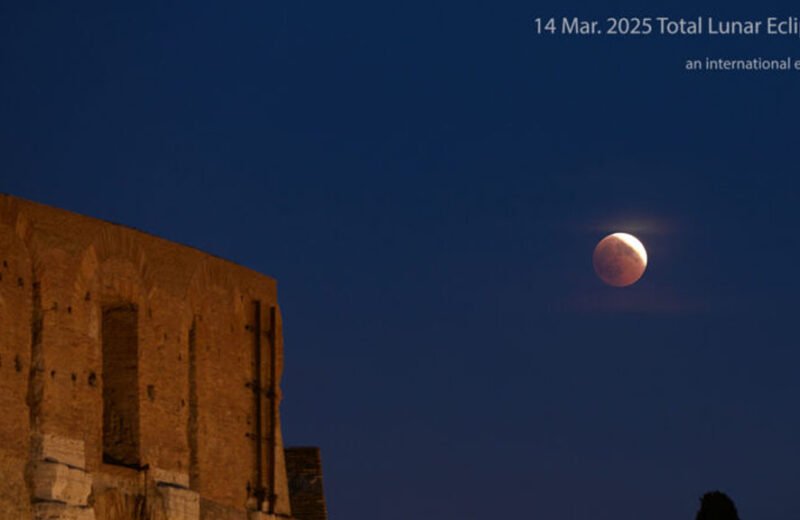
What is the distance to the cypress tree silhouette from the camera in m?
33.1

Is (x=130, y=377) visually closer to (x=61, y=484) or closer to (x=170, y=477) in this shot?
(x=170, y=477)

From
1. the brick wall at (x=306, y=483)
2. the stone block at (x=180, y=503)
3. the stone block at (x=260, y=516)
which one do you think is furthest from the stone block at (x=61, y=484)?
the brick wall at (x=306, y=483)

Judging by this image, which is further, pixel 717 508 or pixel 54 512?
pixel 717 508

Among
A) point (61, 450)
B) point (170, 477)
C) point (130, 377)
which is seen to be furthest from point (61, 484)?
point (170, 477)

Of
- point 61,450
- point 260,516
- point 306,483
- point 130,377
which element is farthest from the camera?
point 306,483

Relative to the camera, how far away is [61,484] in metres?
24.6

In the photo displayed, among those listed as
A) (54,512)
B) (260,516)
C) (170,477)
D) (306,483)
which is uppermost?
(306,483)

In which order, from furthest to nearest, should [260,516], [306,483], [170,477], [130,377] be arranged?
[306,483], [260,516], [170,477], [130,377]

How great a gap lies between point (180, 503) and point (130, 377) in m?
1.81

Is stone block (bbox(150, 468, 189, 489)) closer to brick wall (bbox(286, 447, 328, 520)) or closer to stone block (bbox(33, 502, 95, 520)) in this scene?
stone block (bbox(33, 502, 95, 520))

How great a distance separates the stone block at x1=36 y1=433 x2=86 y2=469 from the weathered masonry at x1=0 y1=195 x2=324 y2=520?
2 centimetres

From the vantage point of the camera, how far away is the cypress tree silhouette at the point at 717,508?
3309 cm

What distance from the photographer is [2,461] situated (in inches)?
936

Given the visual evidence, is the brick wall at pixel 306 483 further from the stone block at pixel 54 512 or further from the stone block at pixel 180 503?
the stone block at pixel 54 512
